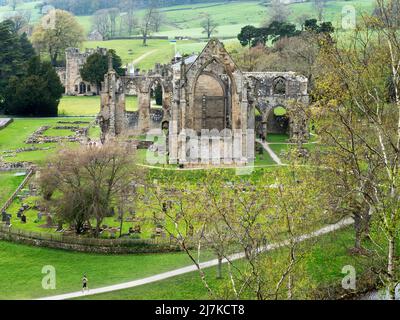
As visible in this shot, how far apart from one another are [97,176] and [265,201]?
13.9 meters

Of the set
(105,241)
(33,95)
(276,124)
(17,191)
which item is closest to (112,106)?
(276,124)

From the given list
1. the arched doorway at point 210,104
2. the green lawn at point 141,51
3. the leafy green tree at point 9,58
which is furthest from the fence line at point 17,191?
the green lawn at point 141,51

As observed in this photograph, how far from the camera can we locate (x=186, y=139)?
217 feet

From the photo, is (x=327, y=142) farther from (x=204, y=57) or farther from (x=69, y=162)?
(x=204, y=57)

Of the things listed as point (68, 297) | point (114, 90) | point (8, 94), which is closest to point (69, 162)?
point (68, 297)

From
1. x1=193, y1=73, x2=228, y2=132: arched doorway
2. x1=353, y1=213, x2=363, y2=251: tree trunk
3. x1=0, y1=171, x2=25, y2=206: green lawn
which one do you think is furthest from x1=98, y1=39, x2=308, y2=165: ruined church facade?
x1=353, y1=213, x2=363, y2=251: tree trunk

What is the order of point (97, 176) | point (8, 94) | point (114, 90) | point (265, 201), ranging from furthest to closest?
point (8, 94) < point (114, 90) < point (97, 176) < point (265, 201)

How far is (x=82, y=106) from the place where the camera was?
108 meters

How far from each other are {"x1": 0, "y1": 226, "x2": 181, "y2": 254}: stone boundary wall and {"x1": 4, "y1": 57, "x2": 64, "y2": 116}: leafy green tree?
49.6m

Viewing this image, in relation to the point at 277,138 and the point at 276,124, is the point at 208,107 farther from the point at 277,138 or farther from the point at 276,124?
the point at 276,124

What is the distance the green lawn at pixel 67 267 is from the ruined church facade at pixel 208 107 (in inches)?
790

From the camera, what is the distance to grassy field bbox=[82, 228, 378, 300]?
1526 inches

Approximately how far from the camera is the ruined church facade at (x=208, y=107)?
217 feet

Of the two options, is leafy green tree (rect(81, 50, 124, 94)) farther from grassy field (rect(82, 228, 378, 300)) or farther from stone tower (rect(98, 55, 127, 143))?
grassy field (rect(82, 228, 378, 300))
